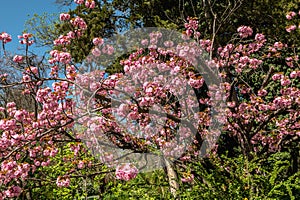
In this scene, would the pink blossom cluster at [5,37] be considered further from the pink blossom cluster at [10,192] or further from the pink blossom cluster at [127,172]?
the pink blossom cluster at [127,172]

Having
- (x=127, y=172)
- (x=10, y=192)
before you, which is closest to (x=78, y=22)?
(x=10, y=192)

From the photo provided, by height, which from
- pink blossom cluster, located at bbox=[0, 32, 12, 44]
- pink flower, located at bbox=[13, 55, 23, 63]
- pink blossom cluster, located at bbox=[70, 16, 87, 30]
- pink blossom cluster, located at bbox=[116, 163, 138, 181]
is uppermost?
pink blossom cluster, located at bbox=[70, 16, 87, 30]

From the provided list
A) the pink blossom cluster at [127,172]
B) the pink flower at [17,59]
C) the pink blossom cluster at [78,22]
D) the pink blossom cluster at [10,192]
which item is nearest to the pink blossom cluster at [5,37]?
the pink flower at [17,59]

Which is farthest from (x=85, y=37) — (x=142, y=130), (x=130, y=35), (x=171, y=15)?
(x=142, y=130)

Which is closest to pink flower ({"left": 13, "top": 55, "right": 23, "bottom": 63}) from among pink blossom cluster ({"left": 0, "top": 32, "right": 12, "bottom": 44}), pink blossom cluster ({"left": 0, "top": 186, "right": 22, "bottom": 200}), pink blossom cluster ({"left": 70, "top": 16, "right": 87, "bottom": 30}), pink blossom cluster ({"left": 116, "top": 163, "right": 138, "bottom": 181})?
pink blossom cluster ({"left": 0, "top": 32, "right": 12, "bottom": 44})

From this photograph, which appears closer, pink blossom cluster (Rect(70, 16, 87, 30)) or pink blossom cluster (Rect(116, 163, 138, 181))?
pink blossom cluster (Rect(116, 163, 138, 181))

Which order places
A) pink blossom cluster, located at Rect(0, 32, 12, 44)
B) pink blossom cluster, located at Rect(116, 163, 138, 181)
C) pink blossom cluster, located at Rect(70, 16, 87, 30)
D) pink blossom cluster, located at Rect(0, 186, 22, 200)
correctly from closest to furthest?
1. pink blossom cluster, located at Rect(116, 163, 138, 181)
2. pink blossom cluster, located at Rect(0, 186, 22, 200)
3. pink blossom cluster, located at Rect(0, 32, 12, 44)
4. pink blossom cluster, located at Rect(70, 16, 87, 30)

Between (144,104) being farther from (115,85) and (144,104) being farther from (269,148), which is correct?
(269,148)

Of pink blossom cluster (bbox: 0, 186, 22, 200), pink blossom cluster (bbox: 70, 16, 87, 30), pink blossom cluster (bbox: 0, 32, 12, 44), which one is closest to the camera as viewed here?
pink blossom cluster (bbox: 0, 186, 22, 200)

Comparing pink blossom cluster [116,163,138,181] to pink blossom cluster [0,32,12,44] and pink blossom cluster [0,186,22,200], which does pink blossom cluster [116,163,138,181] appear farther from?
pink blossom cluster [0,32,12,44]

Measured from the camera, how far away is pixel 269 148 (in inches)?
281

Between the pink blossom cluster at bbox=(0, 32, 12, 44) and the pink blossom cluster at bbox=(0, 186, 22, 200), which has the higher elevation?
the pink blossom cluster at bbox=(0, 32, 12, 44)

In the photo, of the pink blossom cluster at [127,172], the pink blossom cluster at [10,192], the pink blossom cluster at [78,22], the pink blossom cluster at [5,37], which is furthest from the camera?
the pink blossom cluster at [78,22]

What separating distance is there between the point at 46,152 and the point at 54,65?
4.89 ft
